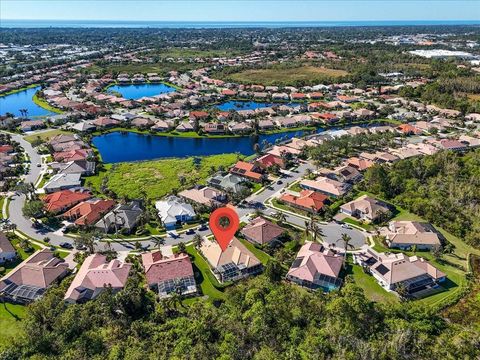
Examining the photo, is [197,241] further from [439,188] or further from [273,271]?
[439,188]

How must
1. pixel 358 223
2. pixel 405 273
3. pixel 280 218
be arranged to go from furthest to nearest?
pixel 358 223 → pixel 280 218 → pixel 405 273

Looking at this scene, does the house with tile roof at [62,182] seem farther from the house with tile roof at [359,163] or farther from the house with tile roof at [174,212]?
the house with tile roof at [359,163]

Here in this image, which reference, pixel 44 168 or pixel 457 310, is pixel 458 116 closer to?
pixel 457 310

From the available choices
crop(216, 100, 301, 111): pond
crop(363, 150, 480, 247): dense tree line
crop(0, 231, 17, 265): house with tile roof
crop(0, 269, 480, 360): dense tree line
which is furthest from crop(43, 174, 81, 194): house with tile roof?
crop(216, 100, 301, 111): pond

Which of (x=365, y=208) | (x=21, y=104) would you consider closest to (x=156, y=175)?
(x=365, y=208)

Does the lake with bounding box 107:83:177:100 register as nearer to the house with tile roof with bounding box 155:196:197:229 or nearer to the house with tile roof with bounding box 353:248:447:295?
the house with tile roof with bounding box 155:196:197:229

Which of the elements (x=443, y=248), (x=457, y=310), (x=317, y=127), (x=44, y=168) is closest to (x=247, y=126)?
(x=317, y=127)

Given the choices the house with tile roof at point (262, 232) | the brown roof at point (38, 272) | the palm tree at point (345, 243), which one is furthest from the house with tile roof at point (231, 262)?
the brown roof at point (38, 272)
